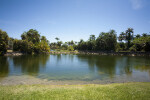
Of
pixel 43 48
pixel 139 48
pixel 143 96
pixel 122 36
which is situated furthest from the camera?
pixel 122 36

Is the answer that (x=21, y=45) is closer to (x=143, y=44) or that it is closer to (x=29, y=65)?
(x=29, y=65)

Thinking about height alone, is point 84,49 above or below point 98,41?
below

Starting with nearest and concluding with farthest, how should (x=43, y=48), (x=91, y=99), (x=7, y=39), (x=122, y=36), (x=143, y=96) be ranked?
(x=91, y=99) → (x=143, y=96) → (x=7, y=39) → (x=43, y=48) → (x=122, y=36)

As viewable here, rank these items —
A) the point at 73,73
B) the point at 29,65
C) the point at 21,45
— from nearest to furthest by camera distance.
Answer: the point at 73,73
the point at 29,65
the point at 21,45

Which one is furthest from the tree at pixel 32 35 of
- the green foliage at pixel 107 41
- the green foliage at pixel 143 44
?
the green foliage at pixel 143 44

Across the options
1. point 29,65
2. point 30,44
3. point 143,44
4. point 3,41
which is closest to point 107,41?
point 143,44

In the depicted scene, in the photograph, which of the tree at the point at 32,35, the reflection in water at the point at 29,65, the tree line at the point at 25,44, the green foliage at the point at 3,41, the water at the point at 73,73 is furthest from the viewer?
the tree at the point at 32,35

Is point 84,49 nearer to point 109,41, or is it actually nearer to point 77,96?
point 109,41

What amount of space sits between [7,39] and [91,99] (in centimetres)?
5224

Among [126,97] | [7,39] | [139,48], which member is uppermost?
[7,39]

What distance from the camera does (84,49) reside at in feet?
308

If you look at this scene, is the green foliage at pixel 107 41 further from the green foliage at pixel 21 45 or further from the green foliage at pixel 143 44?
the green foliage at pixel 21 45

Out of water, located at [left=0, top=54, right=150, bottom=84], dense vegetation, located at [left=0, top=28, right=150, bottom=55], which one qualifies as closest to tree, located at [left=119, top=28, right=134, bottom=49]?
dense vegetation, located at [left=0, top=28, right=150, bottom=55]

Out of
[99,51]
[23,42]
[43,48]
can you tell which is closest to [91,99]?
[23,42]
